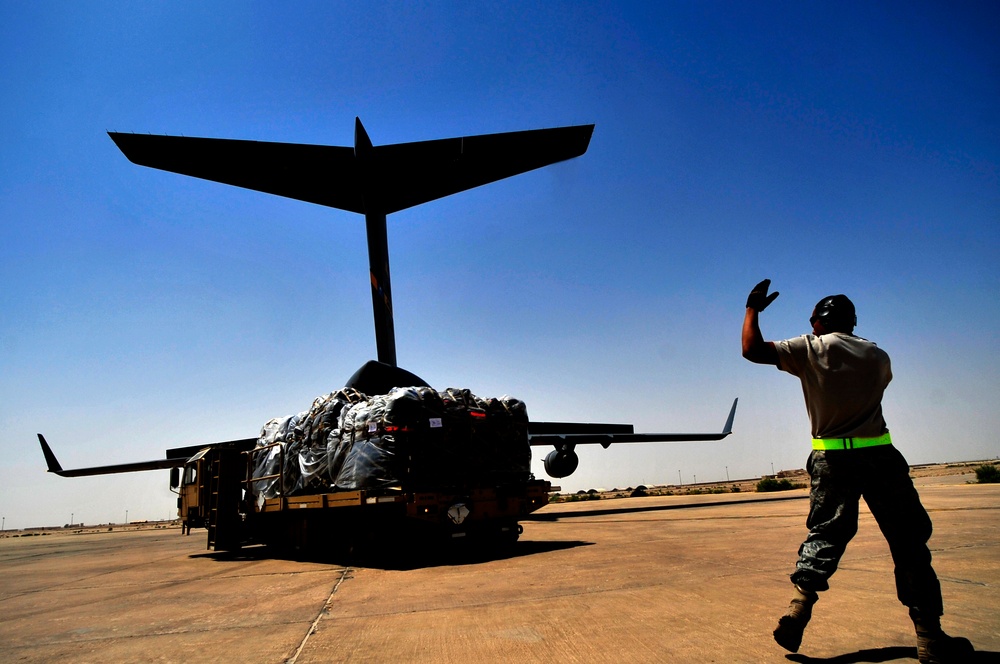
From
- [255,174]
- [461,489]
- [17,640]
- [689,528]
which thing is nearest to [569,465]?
[689,528]

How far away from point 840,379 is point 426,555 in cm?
767

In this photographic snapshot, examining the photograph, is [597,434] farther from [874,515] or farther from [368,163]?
[874,515]

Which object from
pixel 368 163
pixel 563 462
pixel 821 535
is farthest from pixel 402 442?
pixel 563 462

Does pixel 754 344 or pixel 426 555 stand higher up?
pixel 754 344

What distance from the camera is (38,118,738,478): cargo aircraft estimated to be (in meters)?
11.7

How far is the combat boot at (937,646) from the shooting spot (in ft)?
7.98

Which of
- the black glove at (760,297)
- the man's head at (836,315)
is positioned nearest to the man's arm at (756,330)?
the black glove at (760,297)

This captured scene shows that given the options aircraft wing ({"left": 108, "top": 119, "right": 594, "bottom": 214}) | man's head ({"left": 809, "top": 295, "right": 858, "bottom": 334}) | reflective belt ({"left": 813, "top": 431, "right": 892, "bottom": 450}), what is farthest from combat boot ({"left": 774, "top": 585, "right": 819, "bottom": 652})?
aircraft wing ({"left": 108, "top": 119, "right": 594, "bottom": 214})

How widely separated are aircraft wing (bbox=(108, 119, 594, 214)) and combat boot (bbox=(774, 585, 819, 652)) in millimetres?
11829

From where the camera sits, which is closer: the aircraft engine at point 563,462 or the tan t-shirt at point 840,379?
the tan t-shirt at point 840,379

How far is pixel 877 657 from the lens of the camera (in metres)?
2.67

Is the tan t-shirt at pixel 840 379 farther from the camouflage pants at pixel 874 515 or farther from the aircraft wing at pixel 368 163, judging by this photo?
the aircraft wing at pixel 368 163

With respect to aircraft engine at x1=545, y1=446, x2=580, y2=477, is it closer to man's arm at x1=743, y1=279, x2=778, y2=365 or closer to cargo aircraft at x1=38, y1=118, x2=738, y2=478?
cargo aircraft at x1=38, y1=118, x2=738, y2=478

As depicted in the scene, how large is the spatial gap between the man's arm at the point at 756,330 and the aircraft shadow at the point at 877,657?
4.59 ft
